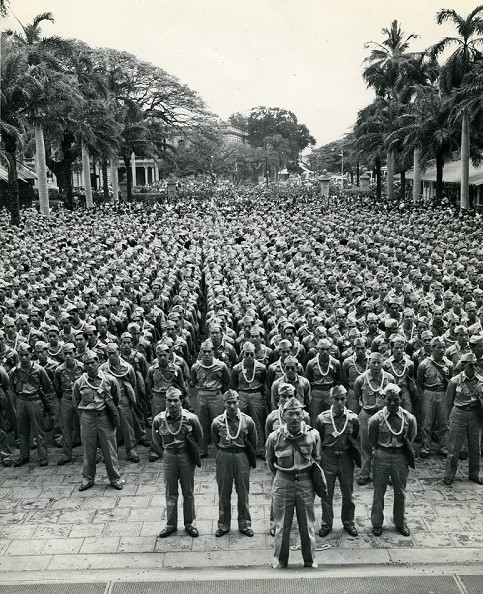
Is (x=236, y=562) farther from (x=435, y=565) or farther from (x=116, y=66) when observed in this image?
(x=116, y=66)

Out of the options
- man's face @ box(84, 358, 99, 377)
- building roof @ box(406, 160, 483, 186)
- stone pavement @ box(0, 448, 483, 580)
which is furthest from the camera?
building roof @ box(406, 160, 483, 186)

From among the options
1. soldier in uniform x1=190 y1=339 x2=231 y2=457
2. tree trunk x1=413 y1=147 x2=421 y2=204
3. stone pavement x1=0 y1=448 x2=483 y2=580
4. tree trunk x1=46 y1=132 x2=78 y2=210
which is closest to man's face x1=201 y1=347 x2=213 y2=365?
soldier in uniform x1=190 y1=339 x2=231 y2=457

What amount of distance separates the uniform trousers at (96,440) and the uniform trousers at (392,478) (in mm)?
3089

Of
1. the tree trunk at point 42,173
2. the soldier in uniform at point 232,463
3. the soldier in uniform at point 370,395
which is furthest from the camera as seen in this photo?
the tree trunk at point 42,173

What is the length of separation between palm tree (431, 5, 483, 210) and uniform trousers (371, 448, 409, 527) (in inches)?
922

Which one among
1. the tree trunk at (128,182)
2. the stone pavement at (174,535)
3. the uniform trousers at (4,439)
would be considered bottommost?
the stone pavement at (174,535)

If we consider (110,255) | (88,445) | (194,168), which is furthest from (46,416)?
(194,168)

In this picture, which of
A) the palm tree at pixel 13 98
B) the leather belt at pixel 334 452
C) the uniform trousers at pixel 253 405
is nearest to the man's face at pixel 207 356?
the uniform trousers at pixel 253 405

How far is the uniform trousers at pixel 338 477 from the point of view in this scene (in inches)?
268

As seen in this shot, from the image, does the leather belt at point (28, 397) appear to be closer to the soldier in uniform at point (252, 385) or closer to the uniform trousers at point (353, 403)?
the soldier in uniform at point (252, 385)

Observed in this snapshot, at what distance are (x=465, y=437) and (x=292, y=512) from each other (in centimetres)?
279

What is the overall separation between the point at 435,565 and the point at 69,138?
3432 centimetres

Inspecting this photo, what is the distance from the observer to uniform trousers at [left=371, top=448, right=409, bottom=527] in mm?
6773

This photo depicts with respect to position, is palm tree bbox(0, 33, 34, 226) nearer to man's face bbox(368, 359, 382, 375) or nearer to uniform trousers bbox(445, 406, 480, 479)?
man's face bbox(368, 359, 382, 375)
